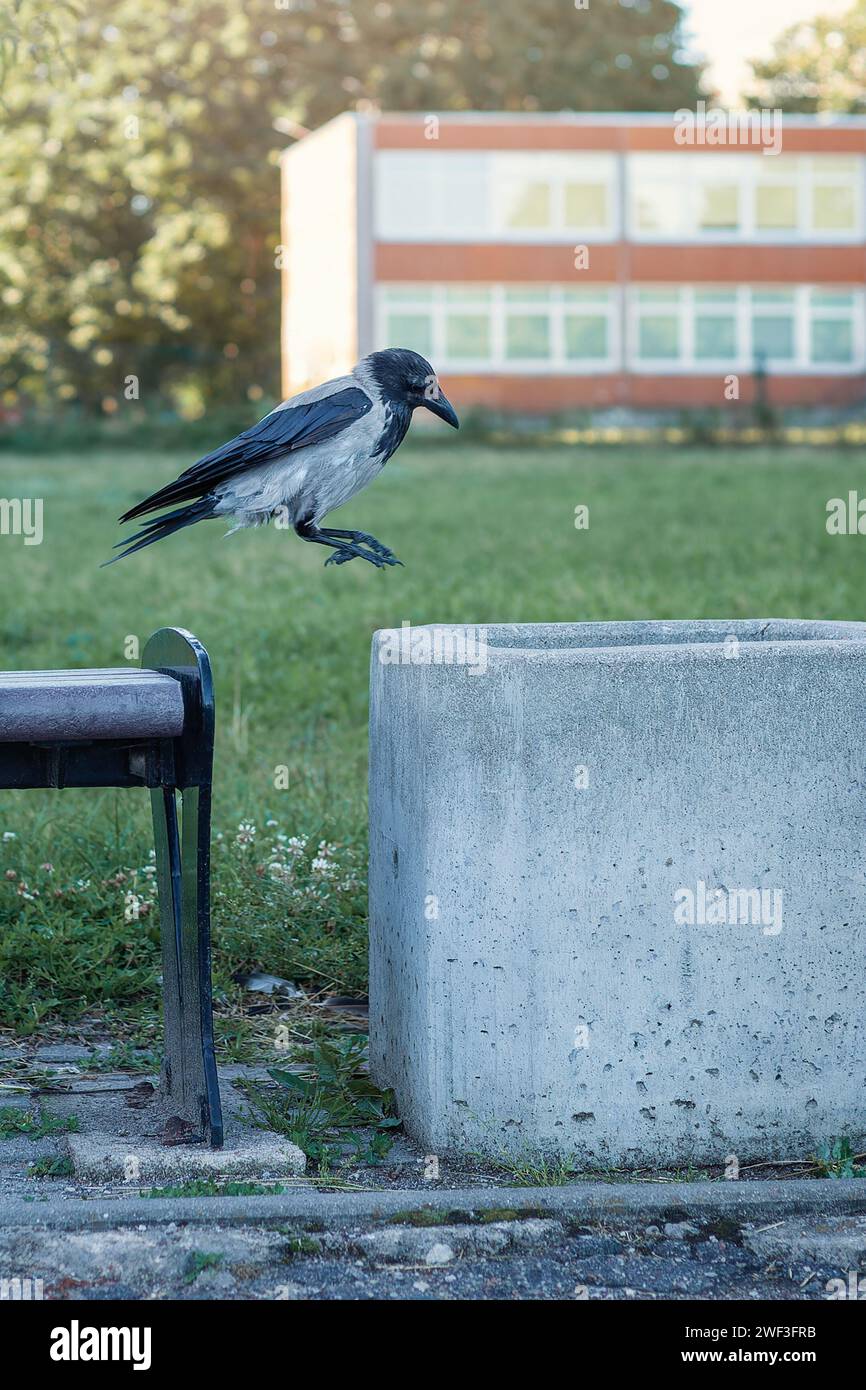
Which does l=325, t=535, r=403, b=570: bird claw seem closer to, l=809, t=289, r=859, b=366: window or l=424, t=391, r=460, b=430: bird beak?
l=424, t=391, r=460, b=430: bird beak

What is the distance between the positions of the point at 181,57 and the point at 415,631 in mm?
42503

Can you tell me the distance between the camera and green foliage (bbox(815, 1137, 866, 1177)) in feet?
11.4

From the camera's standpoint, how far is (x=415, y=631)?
3711 mm

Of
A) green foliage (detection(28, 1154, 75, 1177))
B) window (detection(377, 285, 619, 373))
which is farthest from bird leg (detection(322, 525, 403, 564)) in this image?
window (detection(377, 285, 619, 373))

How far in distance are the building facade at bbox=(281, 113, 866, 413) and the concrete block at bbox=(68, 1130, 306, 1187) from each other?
33.7 meters

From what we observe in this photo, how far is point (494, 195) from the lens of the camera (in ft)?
122

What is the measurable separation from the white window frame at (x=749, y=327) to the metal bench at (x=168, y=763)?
3599 centimetres

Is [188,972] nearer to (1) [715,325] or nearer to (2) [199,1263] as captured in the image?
(2) [199,1263]

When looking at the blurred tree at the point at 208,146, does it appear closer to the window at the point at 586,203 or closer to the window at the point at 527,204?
the window at the point at 527,204

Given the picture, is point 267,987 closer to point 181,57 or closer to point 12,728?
point 12,728

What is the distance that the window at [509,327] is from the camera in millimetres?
37750

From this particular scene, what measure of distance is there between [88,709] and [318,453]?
0.75m

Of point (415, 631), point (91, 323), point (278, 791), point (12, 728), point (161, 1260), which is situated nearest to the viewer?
point (161, 1260)

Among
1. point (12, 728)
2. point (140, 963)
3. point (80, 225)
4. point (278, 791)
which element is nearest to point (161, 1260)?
point (12, 728)
